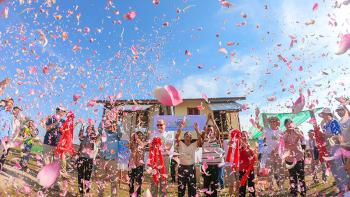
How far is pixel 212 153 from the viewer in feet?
30.4

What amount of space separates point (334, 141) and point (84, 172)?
6729 millimetres

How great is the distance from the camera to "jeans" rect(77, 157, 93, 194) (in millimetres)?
9469

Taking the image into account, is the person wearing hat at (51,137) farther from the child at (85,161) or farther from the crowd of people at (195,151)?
the child at (85,161)

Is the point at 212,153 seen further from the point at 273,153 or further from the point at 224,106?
the point at 224,106

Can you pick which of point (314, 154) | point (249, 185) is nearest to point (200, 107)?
point (314, 154)

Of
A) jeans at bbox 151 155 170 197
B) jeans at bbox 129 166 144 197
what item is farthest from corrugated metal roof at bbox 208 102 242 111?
jeans at bbox 129 166 144 197

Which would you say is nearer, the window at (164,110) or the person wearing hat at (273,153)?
the person wearing hat at (273,153)

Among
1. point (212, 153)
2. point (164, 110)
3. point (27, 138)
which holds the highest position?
point (164, 110)

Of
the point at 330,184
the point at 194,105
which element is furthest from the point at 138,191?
the point at 194,105

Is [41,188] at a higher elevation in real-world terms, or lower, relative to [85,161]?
lower

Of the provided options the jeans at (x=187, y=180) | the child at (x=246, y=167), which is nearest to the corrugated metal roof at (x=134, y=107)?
the child at (x=246, y=167)

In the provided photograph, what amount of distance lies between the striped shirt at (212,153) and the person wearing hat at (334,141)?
9.53 ft

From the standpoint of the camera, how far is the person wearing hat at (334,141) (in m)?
8.91

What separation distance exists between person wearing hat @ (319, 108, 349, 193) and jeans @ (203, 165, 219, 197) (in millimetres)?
3126
